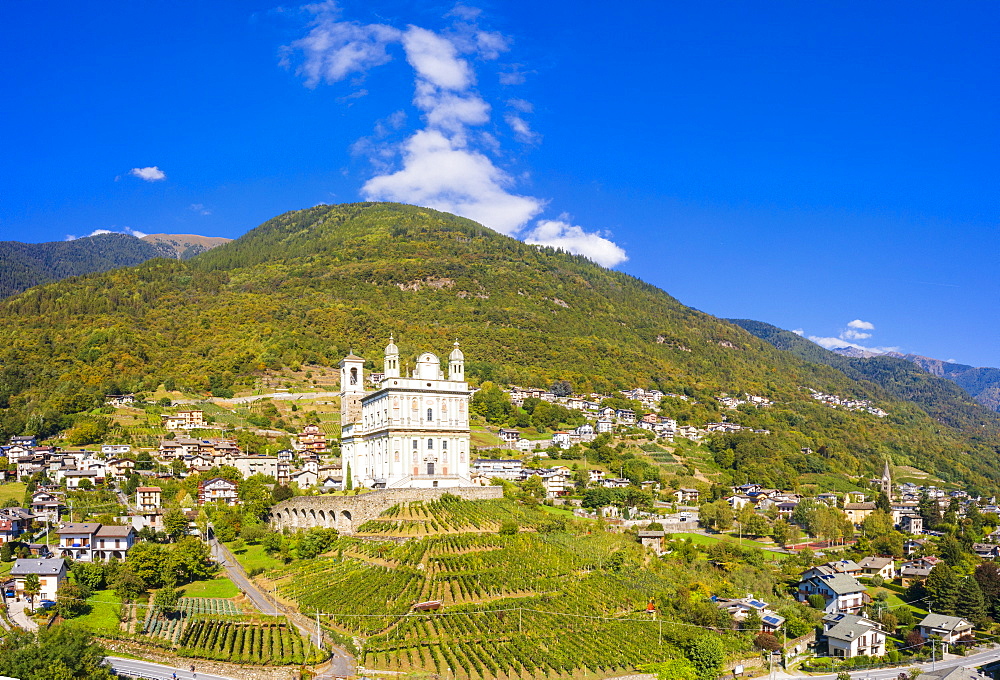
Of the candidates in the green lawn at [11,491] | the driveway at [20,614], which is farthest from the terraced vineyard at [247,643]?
the green lawn at [11,491]

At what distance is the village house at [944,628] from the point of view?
42844 millimetres

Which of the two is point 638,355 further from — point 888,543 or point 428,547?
point 428,547

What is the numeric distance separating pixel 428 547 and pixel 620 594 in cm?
1011

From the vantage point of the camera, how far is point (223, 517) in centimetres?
5544

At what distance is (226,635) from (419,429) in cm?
2231

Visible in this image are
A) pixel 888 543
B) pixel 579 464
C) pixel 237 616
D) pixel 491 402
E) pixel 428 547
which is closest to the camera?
pixel 237 616

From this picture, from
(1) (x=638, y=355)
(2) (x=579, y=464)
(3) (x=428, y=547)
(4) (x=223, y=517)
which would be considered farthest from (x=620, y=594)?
(1) (x=638, y=355)

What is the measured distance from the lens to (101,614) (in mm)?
37469

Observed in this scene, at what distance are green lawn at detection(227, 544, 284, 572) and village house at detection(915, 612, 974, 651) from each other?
34330 mm

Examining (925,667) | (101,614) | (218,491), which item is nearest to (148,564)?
(101,614)

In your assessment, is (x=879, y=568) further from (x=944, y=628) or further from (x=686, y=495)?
(x=686, y=495)

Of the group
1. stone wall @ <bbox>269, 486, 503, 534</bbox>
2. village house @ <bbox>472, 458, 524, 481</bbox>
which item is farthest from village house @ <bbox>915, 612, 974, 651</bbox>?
village house @ <bbox>472, 458, 524, 481</bbox>

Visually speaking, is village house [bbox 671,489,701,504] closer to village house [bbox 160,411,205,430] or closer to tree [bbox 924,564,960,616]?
tree [bbox 924,564,960,616]

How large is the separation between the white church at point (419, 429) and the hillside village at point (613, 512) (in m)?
3.32
